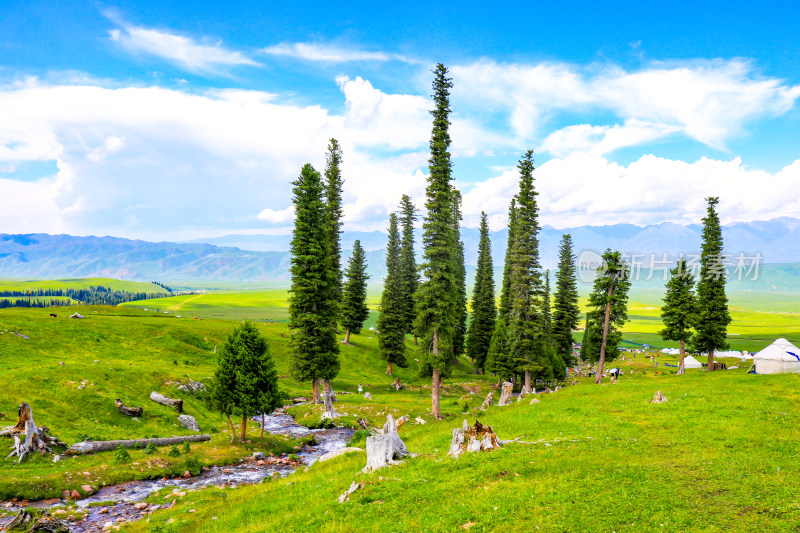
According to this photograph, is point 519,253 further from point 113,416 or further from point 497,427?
point 113,416

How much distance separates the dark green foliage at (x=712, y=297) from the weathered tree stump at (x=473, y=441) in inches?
2099

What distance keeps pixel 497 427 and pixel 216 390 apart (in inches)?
772

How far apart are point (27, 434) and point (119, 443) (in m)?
4.85

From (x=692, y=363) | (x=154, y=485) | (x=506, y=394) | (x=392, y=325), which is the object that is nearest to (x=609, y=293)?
(x=506, y=394)

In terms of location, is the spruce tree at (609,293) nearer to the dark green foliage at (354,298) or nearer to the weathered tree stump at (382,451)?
the weathered tree stump at (382,451)

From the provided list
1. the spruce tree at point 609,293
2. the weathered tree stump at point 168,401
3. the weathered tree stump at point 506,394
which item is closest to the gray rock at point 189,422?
the weathered tree stump at point 168,401

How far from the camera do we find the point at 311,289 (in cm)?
4022

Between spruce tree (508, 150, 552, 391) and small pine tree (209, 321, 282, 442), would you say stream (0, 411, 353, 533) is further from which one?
spruce tree (508, 150, 552, 391)

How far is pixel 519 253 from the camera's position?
51156mm

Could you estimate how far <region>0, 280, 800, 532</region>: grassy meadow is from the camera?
11953 mm

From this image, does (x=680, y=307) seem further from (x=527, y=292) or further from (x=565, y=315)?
(x=527, y=292)

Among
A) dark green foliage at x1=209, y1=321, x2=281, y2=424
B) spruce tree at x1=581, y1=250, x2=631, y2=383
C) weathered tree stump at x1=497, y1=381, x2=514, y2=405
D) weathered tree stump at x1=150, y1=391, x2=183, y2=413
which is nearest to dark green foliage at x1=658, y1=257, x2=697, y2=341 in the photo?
spruce tree at x1=581, y1=250, x2=631, y2=383

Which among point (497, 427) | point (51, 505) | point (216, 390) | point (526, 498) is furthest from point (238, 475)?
point (526, 498)

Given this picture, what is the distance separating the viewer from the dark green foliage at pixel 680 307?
55938 millimetres
